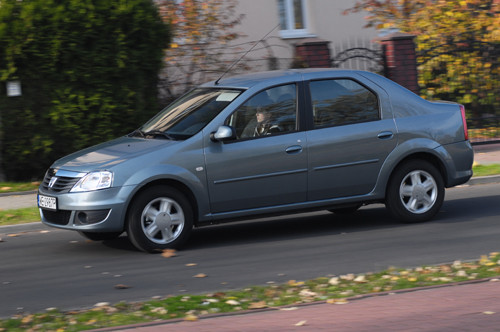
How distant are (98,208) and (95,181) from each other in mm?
259

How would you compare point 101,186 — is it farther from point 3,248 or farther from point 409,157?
point 409,157

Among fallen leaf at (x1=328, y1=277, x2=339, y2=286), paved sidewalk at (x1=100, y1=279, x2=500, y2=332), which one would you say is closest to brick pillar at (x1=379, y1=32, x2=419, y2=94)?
fallen leaf at (x1=328, y1=277, x2=339, y2=286)

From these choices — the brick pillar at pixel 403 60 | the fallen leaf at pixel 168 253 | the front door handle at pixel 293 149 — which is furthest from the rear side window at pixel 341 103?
the brick pillar at pixel 403 60

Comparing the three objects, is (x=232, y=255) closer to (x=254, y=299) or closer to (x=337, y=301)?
(x=254, y=299)

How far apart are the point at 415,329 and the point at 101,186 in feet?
12.0

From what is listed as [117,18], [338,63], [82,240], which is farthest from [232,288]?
[338,63]

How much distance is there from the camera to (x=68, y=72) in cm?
1280

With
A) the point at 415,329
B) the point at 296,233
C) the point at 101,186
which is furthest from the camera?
the point at 296,233

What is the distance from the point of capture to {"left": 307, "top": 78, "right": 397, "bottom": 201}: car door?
27.7 ft

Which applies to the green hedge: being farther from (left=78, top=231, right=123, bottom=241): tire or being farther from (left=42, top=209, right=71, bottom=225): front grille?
(left=42, top=209, right=71, bottom=225): front grille

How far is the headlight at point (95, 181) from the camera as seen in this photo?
25.2 ft

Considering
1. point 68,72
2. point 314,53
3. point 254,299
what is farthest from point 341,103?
point 314,53

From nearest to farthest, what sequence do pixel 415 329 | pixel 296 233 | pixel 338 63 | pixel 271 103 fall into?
pixel 415 329, pixel 271 103, pixel 296 233, pixel 338 63

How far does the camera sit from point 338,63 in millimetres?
16156
